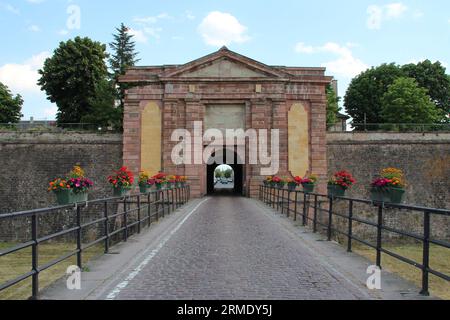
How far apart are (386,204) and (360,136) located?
98.7 feet

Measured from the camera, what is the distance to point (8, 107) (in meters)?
60.8

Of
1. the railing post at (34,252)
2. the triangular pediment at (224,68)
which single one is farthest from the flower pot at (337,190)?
the triangular pediment at (224,68)

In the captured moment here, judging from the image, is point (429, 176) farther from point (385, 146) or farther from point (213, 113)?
point (213, 113)

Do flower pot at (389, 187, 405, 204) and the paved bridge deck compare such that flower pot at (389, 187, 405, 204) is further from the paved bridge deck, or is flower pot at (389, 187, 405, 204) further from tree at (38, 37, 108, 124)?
tree at (38, 37, 108, 124)

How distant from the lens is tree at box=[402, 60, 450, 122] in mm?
59844

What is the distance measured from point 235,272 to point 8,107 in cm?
6020

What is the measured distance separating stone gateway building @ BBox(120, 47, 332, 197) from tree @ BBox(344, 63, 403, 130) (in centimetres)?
2744

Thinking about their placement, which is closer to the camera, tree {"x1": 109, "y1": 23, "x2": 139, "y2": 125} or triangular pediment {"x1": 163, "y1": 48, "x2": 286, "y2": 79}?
triangular pediment {"x1": 163, "y1": 48, "x2": 286, "y2": 79}

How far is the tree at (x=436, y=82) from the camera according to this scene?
59.8 m

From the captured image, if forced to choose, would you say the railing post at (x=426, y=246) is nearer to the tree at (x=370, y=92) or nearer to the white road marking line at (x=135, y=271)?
the white road marking line at (x=135, y=271)

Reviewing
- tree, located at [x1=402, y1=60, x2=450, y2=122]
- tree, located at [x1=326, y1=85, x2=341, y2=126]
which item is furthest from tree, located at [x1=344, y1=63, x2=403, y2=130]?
tree, located at [x1=402, y1=60, x2=450, y2=122]

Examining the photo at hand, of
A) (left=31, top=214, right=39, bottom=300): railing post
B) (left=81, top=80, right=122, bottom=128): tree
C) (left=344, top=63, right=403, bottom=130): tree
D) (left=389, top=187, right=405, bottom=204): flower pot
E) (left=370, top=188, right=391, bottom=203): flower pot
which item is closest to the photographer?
(left=31, top=214, right=39, bottom=300): railing post

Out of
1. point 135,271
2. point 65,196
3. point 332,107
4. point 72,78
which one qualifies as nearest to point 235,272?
point 135,271
